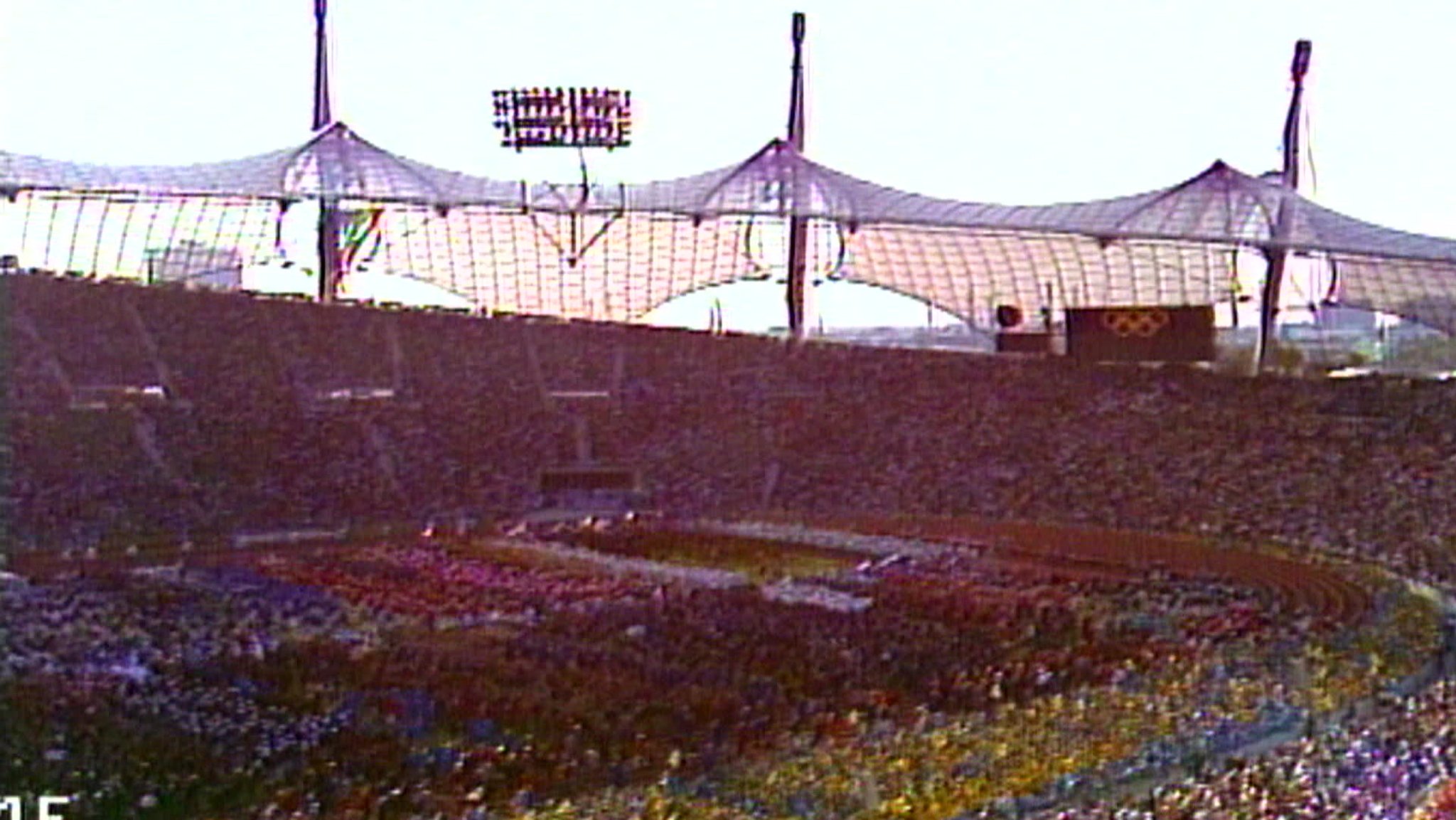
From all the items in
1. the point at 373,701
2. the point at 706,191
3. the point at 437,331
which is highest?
the point at 706,191

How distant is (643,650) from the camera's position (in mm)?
23875

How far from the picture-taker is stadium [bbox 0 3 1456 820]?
57.8 feet

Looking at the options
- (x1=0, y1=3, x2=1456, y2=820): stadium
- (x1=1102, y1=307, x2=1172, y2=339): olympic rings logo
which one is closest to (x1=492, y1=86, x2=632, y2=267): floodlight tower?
(x1=0, y1=3, x2=1456, y2=820): stadium

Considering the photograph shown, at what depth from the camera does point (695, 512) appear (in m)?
40.3

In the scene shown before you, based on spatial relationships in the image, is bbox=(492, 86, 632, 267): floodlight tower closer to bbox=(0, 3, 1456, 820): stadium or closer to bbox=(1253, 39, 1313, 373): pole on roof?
bbox=(0, 3, 1456, 820): stadium

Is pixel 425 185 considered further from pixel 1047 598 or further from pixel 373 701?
pixel 373 701

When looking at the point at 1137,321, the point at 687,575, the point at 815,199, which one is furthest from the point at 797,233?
the point at 687,575

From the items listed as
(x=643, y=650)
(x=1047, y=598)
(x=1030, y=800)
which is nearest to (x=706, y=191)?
(x=1047, y=598)

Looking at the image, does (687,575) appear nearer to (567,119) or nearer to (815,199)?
(815,199)

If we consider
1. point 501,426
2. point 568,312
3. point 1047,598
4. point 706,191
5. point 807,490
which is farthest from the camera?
point 568,312

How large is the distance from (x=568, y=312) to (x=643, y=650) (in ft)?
127

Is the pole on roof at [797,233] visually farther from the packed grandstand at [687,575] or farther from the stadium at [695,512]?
the packed grandstand at [687,575]

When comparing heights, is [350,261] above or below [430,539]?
above

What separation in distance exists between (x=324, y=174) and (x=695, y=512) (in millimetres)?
16479
